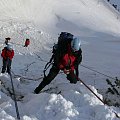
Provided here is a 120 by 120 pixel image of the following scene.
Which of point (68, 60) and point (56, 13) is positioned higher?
point (68, 60)

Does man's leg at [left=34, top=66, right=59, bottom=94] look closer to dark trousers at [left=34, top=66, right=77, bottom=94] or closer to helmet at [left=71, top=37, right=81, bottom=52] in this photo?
dark trousers at [left=34, top=66, right=77, bottom=94]

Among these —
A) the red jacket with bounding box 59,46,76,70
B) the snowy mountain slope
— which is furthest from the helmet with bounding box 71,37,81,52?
the snowy mountain slope

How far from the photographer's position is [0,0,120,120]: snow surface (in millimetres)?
6185

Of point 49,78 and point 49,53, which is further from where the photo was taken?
point 49,53

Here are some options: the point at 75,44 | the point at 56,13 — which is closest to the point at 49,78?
the point at 75,44

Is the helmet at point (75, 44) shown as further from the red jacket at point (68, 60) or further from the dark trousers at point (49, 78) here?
the dark trousers at point (49, 78)

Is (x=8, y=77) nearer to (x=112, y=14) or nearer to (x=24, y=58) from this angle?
(x=24, y=58)

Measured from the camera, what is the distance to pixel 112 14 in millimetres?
47125

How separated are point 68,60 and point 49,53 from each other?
16.0 meters

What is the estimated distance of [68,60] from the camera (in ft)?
28.3

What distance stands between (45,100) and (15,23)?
2638 centimetres

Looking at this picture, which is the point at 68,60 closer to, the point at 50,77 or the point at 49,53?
the point at 50,77

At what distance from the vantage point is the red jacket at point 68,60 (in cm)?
846

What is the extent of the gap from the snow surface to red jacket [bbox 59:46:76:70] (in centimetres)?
45
